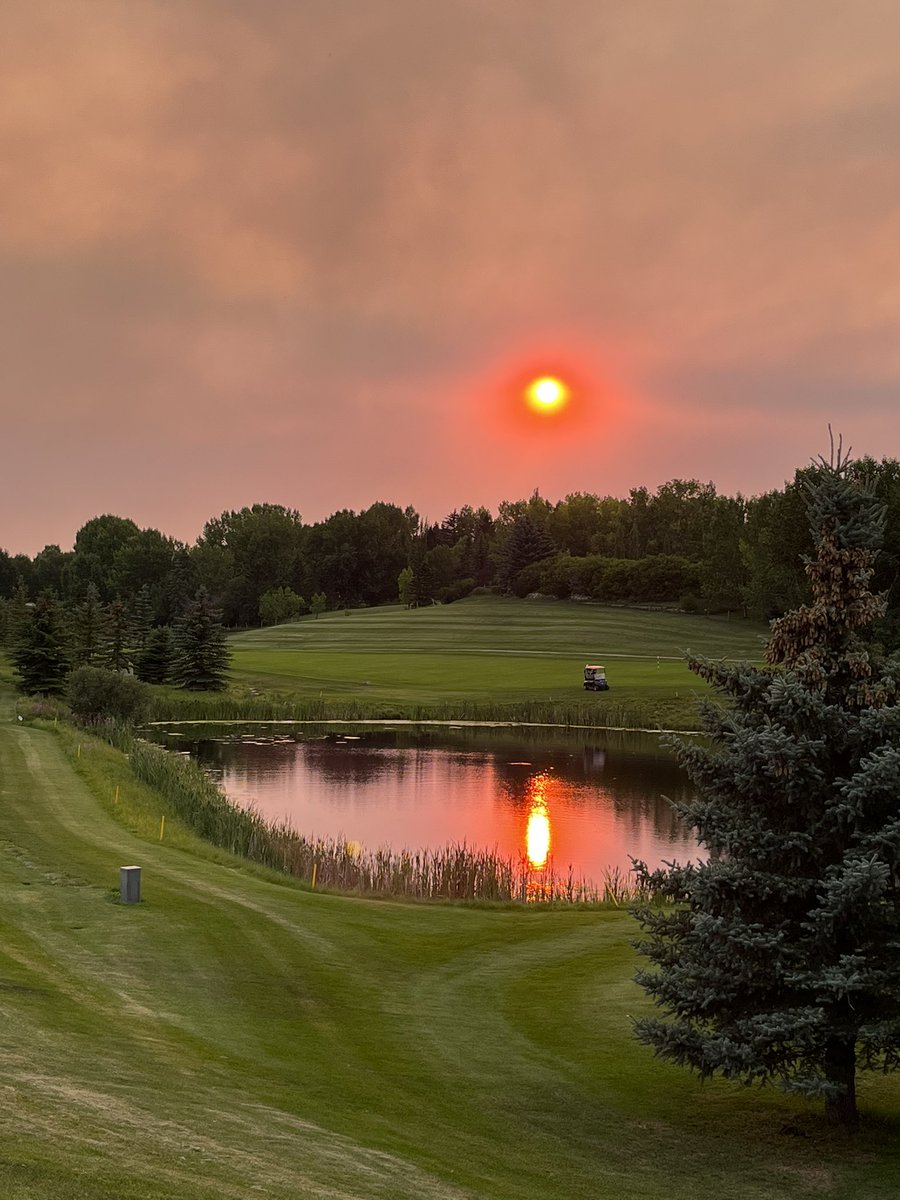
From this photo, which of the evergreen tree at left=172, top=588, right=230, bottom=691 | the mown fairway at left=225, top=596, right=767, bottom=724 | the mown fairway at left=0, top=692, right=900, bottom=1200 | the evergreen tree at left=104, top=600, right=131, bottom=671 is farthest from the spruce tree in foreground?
the evergreen tree at left=104, top=600, right=131, bottom=671

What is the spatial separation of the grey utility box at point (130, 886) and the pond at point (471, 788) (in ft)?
50.8

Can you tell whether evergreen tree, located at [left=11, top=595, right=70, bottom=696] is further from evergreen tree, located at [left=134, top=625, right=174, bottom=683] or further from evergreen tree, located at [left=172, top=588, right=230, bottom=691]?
evergreen tree, located at [left=134, top=625, right=174, bottom=683]

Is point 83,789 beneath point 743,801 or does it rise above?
beneath

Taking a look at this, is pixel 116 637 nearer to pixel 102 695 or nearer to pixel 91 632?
pixel 91 632

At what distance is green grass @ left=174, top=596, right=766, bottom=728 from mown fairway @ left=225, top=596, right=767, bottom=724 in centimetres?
14

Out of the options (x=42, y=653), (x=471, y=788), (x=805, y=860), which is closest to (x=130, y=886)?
(x=805, y=860)

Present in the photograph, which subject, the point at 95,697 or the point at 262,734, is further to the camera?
the point at 262,734

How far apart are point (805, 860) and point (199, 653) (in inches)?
2997

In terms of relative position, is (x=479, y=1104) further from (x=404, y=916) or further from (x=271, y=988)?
(x=404, y=916)

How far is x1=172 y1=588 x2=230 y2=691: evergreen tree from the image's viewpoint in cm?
8581

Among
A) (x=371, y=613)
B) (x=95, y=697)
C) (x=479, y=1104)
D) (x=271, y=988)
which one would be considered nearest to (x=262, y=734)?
(x=95, y=697)

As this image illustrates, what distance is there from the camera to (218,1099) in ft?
40.6

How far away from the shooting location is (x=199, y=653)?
86.3 metres

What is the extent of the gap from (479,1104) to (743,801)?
4688 mm
